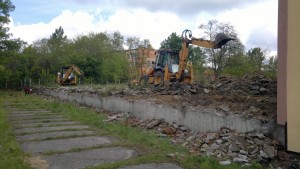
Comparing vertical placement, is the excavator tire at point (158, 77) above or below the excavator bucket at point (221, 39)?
below

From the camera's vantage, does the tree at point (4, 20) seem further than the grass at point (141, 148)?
Yes

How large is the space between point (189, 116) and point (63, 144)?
3212 mm

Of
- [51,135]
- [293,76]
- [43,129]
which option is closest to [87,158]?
[51,135]

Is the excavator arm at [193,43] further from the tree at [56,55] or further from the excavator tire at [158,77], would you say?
the tree at [56,55]

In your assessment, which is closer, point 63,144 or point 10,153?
point 10,153

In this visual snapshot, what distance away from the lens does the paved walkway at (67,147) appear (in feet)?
18.3

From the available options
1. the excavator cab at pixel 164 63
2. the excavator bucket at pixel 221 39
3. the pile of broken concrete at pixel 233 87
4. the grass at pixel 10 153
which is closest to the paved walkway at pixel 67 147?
the grass at pixel 10 153

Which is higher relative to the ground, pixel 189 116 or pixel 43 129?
pixel 189 116

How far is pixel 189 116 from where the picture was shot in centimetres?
809

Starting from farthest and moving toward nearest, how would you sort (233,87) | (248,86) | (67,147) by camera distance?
1. (233,87)
2. (248,86)
3. (67,147)

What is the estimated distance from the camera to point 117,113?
1176cm

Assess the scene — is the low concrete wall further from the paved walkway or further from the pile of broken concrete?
the pile of broken concrete

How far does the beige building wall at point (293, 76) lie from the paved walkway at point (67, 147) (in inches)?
85.4

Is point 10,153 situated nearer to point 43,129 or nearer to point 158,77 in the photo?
point 43,129
